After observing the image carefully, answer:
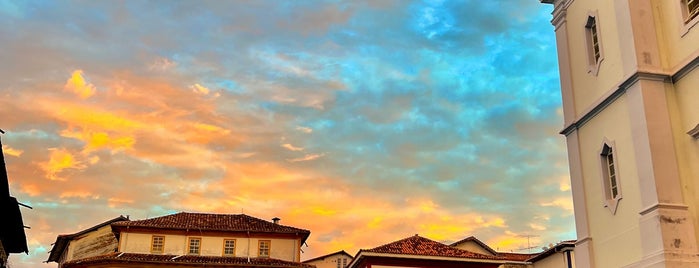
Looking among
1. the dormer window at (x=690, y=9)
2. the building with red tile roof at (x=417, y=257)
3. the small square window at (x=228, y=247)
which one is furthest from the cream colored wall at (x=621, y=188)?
the small square window at (x=228, y=247)

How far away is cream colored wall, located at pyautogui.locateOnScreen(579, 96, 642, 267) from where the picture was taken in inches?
680

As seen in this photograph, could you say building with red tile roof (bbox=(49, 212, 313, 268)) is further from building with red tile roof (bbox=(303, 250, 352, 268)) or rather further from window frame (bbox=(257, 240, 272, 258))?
building with red tile roof (bbox=(303, 250, 352, 268))

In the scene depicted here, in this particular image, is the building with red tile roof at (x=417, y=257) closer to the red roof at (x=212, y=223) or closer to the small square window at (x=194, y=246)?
the red roof at (x=212, y=223)

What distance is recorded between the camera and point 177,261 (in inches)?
1529

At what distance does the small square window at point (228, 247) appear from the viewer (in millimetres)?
42406

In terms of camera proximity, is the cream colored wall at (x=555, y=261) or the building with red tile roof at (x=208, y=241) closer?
the cream colored wall at (x=555, y=261)

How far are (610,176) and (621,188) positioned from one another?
2.99 feet

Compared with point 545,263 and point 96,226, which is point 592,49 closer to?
point 545,263

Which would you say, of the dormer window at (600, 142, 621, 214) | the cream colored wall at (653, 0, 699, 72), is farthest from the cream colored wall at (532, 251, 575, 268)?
the cream colored wall at (653, 0, 699, 72)

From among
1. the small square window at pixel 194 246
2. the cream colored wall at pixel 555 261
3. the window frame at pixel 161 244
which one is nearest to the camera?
the cream colored wall at pixel 555 261

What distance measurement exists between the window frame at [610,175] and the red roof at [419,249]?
19.2 m

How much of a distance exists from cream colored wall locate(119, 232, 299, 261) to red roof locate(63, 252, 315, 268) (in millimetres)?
832

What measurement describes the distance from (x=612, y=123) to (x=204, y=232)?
29389 millimetres

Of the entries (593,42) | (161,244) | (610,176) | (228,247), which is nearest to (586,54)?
(593,42)
